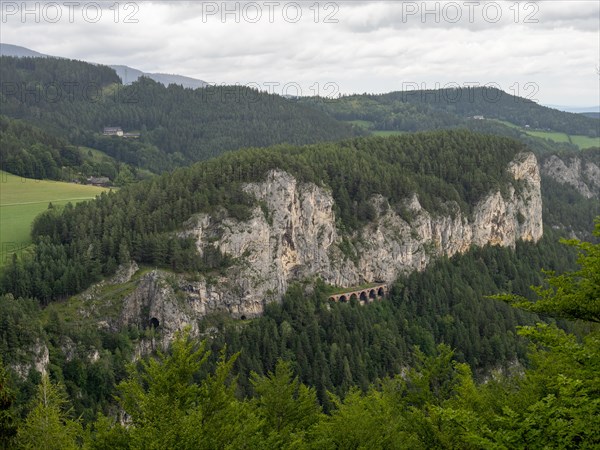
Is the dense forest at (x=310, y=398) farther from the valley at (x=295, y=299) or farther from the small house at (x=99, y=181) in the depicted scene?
the small house at (x=99, y=181)

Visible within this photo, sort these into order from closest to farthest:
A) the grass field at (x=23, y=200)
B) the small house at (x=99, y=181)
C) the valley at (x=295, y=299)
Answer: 1. the valley at (x=295, y=299)
2. the grass field at (x=23, y=200)
3. the small house at (x=99, y=181)

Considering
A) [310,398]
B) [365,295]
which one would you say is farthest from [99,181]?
[310,398]

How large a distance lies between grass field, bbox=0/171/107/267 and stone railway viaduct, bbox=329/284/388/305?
5238cm

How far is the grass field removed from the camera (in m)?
104

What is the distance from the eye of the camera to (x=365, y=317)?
371ft

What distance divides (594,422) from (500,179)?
14323 cm

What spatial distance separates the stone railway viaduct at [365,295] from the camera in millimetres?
120519

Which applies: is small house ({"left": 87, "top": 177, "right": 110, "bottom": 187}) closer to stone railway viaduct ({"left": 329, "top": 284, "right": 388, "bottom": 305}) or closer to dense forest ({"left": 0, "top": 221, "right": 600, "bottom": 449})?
stone railway viaduct ({"left": 329, "top": 284, "right": 388, "bottom": 305})

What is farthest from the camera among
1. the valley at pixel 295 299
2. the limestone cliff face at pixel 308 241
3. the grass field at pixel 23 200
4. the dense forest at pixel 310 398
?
the grass field at pixel 23 200

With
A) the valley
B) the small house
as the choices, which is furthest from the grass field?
the small house

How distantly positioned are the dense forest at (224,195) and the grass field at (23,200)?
153 inches

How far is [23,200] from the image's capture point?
429 feet

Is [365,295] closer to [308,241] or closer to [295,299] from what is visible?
[308,241]

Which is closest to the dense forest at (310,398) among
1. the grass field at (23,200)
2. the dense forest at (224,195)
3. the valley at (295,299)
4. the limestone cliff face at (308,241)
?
the valley at (295,299)
